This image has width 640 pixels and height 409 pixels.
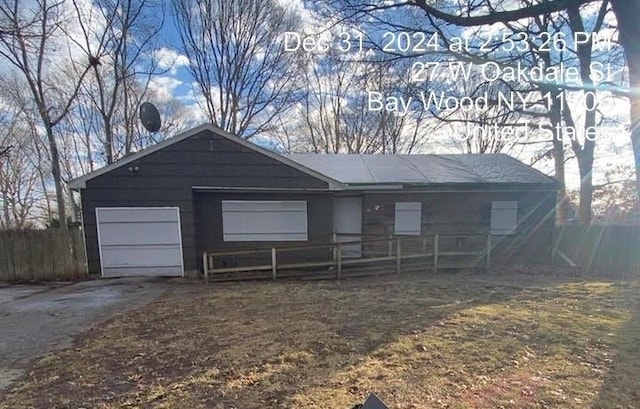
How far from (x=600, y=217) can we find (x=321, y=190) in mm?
22170

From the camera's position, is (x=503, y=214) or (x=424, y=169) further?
(x=424, y=169)

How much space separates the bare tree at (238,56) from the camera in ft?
64.7

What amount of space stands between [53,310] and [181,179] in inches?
167

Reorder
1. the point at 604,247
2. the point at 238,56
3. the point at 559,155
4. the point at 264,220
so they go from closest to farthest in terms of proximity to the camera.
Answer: the point at 264,220 → the point at 604,247 → the point at 559,155 → the point at 238,56

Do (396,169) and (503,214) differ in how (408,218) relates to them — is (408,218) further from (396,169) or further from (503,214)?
(503,214)

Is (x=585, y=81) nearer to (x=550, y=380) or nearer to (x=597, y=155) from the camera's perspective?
(x=597, y=155)

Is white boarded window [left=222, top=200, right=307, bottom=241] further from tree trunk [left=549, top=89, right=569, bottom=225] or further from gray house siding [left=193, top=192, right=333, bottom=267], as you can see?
tree trunk [left=549, top=89, right=569, bottom=225]

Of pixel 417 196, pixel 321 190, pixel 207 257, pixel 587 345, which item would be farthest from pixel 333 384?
pixel 417 196

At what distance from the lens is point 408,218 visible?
40.3ft

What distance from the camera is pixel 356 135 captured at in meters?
26.1

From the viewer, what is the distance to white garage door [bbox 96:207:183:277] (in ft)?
31.6

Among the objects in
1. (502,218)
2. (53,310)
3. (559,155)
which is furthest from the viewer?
(559,155)

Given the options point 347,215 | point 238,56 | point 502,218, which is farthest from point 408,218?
point 238,56

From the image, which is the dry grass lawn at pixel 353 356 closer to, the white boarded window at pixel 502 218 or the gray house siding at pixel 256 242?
the gray house siding at pixel 256 242
